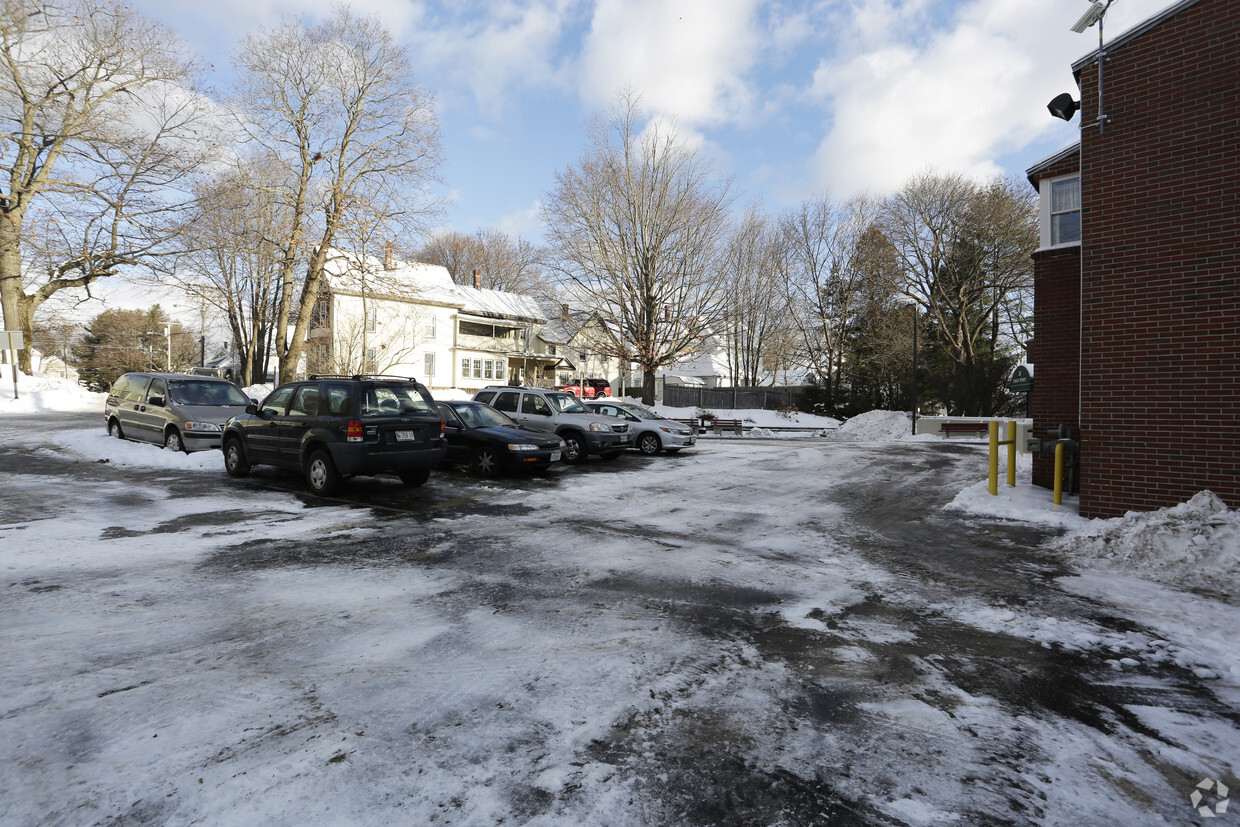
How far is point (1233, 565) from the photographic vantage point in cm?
602

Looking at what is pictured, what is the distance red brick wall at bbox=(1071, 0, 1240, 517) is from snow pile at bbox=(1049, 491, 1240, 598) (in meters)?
0.79

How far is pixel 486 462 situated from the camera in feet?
40.7

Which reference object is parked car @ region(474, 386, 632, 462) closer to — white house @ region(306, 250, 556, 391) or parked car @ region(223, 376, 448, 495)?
parked car @ region(223, 376, 448, 495)

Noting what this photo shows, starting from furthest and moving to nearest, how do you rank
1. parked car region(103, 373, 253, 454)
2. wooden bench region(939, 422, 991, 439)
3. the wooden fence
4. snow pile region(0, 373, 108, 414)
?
the wooden fence
wooden bench region(939, 422, 991, 439)
snow pile region(0, 373, 108, 414)
parked car region(103, 373, 253, 454)

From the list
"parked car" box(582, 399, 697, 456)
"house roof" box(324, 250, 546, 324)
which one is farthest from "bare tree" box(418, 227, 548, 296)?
"parked car" box(582, 399, 697, 456)

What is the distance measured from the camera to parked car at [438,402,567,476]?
12.1 m

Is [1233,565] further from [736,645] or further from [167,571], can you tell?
[167,571]

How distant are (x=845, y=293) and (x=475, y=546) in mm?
42421

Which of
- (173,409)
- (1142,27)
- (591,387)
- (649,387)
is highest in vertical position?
(1142,27)

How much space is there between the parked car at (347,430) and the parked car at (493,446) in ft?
5.70

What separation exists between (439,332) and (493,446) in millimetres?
37762

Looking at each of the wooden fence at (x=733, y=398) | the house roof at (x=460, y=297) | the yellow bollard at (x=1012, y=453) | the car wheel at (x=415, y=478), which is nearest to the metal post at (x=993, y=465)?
the yellow bollard at (x=1012, y=453)

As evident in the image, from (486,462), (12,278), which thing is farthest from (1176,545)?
(12,278)

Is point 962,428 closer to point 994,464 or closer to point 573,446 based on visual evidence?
point 994,464
